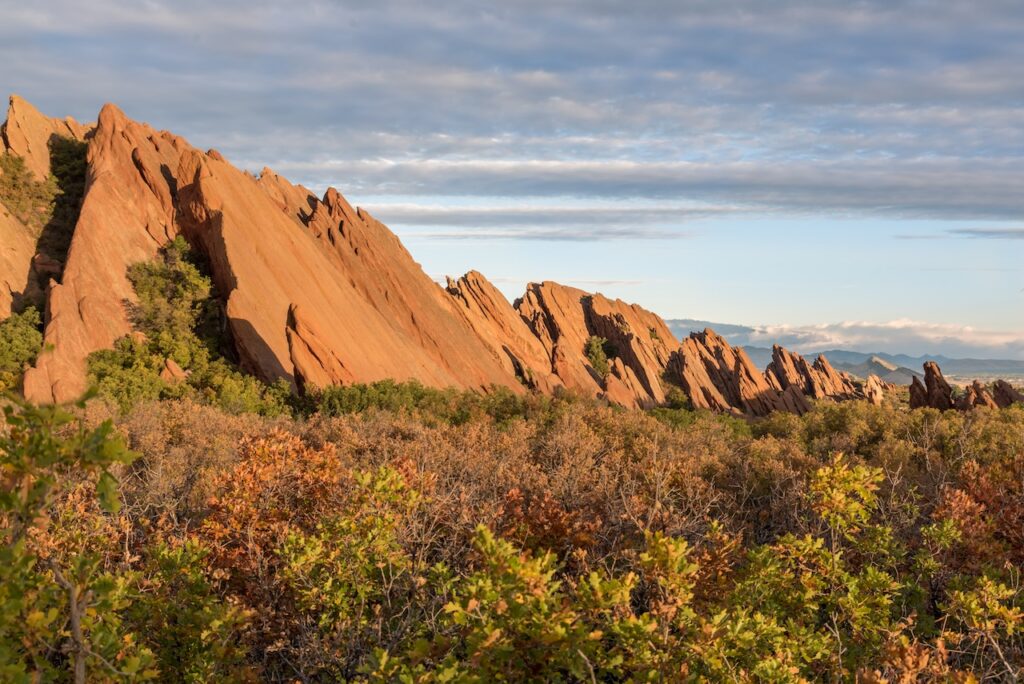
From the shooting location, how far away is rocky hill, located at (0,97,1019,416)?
38.2m

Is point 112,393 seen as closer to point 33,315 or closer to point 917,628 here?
point 33,315

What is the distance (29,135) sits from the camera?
50531mm

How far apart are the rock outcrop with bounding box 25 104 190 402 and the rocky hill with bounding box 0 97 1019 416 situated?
3.2 inches

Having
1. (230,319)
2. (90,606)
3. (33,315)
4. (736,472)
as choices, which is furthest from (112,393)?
(90,606)

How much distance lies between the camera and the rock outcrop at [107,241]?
114ft

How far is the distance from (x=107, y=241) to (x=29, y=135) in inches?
683

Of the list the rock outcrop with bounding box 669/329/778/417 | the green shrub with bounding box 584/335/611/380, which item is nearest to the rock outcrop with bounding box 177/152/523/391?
the green shrub with bounding box 584/335/611/380

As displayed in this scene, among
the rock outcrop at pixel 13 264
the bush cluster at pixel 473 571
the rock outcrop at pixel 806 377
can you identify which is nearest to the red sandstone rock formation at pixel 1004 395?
the rock outcrop at pixel 806 377

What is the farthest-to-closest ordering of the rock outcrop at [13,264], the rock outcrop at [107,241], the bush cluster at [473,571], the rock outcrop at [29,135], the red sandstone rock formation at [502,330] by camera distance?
1. the red sandstone rock formation at [502,330]
2. the rock outcrop at [29,135]
3. the rock outcrop at [13,264]
4. the rock outcrop at [107,241]
5. the bush cluster at [473,571]

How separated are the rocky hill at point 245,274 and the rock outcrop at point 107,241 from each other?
0.08m

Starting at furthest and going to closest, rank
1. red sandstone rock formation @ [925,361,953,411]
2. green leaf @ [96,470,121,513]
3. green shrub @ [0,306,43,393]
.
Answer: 1. red sandstone rock formation @ [925,361,953,411]
2. green shrub @ [0,306,43,393]
3. green leaf @ [96,470,121,513]

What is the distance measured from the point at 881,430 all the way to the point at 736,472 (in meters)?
19.9

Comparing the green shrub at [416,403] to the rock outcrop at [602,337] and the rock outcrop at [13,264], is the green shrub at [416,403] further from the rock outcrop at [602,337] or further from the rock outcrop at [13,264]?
the rock outcrop at [602,337]

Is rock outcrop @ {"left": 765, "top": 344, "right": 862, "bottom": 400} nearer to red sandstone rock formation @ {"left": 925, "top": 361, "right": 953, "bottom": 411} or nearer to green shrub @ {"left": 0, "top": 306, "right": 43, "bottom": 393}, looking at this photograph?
red sandstone rock formation @ {"left": 925, "top": 361, "right": 953, "bottom": 411}
